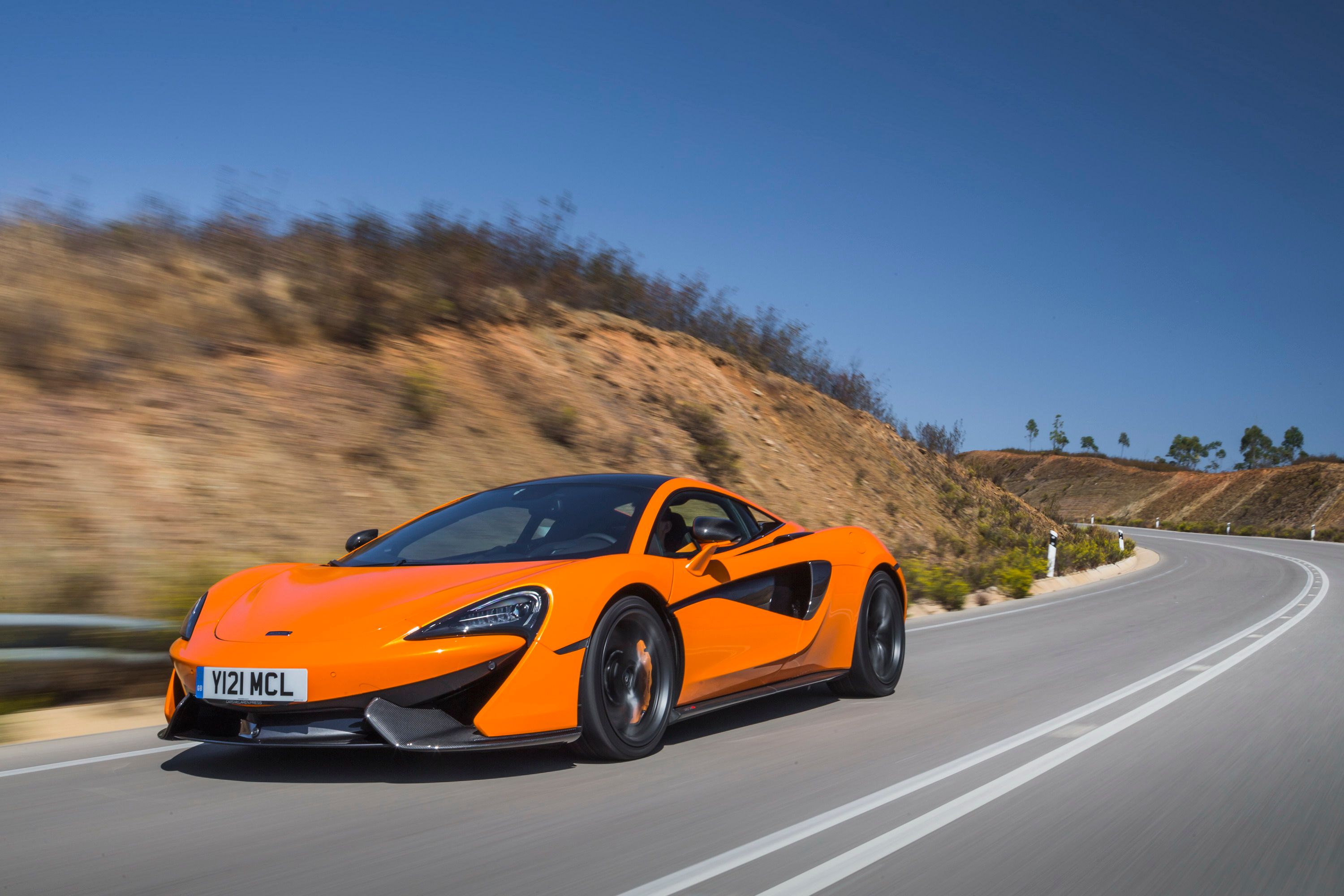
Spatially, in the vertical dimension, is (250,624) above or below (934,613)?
above

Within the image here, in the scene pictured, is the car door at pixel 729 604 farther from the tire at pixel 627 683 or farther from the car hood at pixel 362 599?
the car hood at pixel 362 599

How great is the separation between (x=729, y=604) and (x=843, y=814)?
1.58m

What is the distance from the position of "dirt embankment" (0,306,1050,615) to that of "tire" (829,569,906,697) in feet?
14.2

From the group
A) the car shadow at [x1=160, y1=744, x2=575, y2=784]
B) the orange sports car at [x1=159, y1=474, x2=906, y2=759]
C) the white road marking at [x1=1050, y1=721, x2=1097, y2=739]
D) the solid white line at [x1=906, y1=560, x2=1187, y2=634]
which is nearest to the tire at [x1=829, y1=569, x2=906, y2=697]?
the orange sports car at [x1=159, y1=474, x2=906, y2=759]

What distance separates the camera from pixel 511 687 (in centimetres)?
439

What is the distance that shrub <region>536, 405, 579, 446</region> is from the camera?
16.0m

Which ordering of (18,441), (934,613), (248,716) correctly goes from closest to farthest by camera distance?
1. (248,716)
2. (18,441)
3. (934,613)

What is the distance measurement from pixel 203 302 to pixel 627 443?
6597 mm

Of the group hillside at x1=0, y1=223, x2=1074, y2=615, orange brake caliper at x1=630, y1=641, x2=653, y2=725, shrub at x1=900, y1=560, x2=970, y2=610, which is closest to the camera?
orange brake caliper at x1=630, y1=641, x2=653, y2=725

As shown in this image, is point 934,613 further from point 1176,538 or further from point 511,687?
point 1176,538

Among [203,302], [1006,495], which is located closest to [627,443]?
[203,302]

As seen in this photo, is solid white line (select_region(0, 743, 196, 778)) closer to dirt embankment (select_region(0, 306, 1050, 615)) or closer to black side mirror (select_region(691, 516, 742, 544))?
dirt embankment (select_region(0, 306, 1050, 615))

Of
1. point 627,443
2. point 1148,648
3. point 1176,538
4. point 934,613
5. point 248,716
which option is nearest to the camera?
point 248,716

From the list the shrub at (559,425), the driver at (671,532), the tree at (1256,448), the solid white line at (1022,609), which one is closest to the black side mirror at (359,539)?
the driver at (671,532)
